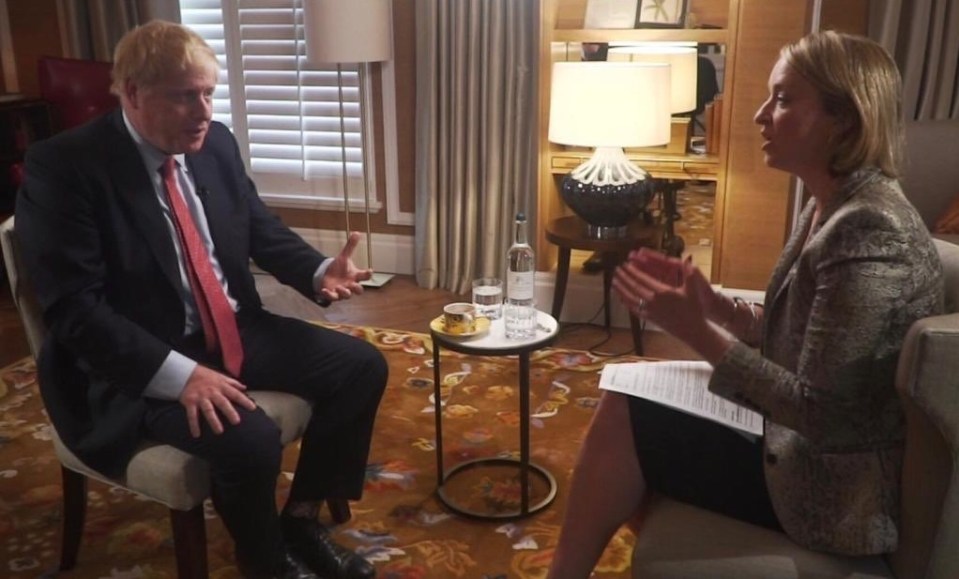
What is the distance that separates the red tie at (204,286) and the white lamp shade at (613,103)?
1597mm

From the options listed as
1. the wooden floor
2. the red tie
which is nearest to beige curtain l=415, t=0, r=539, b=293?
the wooden floor

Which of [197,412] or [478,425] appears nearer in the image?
[197,412]

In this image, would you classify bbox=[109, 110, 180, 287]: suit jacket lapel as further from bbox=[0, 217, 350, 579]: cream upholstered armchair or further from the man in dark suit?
bbox=[0, 217, 350, 579]: cream upholstered armchair

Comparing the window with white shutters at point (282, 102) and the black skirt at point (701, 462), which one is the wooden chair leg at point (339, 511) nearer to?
the black skirt at point (701, 462)

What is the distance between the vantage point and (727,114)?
3.46 meters

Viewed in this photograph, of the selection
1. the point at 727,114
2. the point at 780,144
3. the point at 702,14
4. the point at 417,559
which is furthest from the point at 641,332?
the point at 780,144

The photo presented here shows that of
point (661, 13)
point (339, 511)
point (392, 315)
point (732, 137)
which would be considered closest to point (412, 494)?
point (339, 511)

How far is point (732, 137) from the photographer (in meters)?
3.49

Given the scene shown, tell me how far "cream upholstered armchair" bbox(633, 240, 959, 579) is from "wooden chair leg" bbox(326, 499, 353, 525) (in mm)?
981

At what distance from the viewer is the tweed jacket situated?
1292mm

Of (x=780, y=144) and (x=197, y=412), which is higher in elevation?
(x=780, y=144)

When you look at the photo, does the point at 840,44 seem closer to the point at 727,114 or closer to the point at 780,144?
the point at 780,144

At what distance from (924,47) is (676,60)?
90cm

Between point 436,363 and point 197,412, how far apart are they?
72cm
